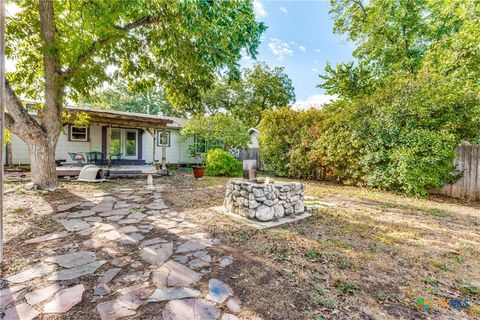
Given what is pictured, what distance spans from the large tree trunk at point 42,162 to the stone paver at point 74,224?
3176 millimetres

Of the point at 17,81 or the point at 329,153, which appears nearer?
the point at 17,81

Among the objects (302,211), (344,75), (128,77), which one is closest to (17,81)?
(128,77)

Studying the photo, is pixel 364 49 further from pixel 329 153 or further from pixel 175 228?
pixel 175 228

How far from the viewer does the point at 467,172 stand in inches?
263

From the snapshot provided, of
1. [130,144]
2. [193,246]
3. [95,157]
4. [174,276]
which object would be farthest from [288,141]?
[174,276]

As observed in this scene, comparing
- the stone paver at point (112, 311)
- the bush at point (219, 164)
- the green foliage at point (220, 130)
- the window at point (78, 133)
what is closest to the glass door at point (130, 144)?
the window at point (78, 133)

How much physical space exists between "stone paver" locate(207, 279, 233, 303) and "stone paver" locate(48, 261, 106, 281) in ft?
4.11

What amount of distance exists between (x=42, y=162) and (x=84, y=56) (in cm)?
305

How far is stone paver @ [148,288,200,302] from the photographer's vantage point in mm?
1928

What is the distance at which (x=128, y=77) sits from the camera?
7.53m

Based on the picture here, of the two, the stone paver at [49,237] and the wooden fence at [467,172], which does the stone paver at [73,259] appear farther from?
the wooden fence at [467,172]

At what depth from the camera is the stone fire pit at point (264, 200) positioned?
13.3 feet

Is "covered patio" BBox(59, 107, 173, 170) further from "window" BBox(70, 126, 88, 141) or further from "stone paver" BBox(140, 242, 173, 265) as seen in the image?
"stone paver" BBox(140, 242, 173, 265)

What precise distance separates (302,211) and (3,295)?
169 inches
